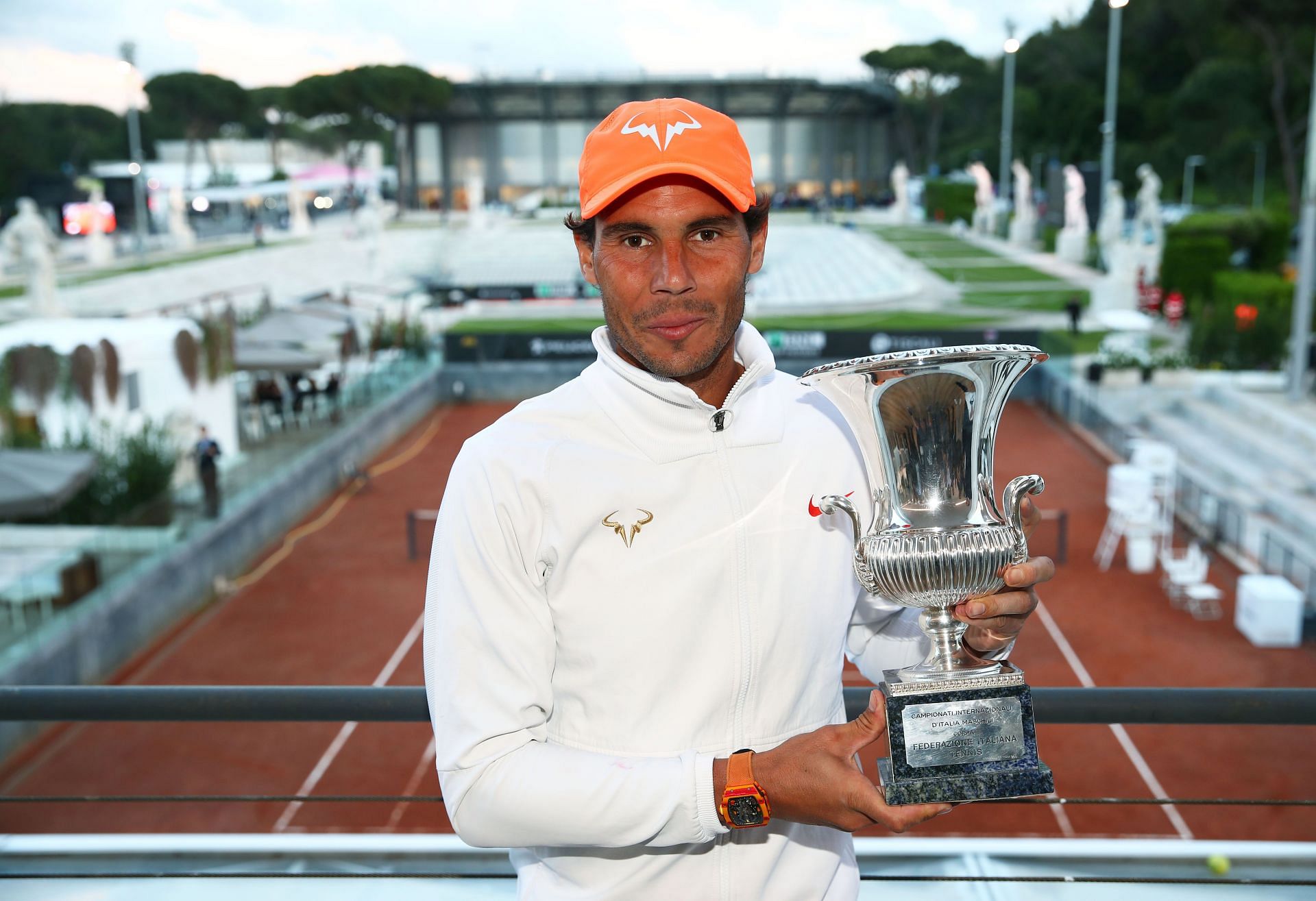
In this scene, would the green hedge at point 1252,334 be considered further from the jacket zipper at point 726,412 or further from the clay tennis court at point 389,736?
the jacket zipper at point 726,412

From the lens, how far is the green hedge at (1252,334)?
75.9 ft

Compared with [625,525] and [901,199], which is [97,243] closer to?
[901,199]

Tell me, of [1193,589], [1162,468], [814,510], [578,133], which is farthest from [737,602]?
[578,133]

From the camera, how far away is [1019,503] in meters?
1.73

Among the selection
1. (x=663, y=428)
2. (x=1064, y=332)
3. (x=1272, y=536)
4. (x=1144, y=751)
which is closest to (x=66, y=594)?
A: (x=1144, y=751)

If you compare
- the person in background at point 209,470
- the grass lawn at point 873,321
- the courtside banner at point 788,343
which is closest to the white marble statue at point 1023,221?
the grass lawn at point 873,321

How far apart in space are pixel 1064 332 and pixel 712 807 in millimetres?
29542

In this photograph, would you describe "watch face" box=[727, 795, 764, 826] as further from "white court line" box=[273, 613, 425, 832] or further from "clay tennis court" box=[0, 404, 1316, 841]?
"clay tennis court" box=[0, 404, 1316, 841]

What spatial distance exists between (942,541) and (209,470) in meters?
14.7

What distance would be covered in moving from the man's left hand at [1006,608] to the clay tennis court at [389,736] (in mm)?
7707

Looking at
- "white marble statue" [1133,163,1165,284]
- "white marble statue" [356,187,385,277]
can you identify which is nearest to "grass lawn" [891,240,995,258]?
"white marble statue" [1133,163,1165,284]

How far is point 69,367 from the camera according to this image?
582 inches

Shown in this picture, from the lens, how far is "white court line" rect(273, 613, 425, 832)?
9945 millimetres

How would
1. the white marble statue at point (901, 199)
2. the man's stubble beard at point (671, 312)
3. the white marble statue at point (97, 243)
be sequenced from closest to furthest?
1. the man's stubble beard at point (671, 312)
2. the white marble statue at point (97, 243)
3. the white marble statue at point (901, 199)
